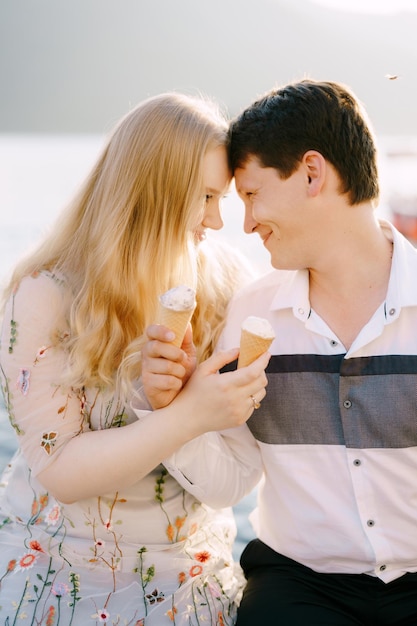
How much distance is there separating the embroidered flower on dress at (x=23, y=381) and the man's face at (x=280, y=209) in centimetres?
98

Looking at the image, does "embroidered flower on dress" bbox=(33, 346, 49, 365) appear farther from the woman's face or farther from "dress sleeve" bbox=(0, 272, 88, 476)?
the woman's face

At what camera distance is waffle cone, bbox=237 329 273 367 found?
2.15m

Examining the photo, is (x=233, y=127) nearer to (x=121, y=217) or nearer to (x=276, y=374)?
(x=121, y=217)

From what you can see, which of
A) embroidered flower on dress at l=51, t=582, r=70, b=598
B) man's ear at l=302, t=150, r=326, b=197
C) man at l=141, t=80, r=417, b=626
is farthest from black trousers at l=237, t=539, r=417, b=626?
man's ear at l=302, t=150, r=326, b=197

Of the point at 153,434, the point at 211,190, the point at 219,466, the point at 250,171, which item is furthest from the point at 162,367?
the point at 250,171

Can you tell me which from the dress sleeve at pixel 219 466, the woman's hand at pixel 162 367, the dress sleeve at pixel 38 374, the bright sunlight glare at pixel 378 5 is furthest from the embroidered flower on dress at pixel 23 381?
the bright sunlight glare at pixel 378 5

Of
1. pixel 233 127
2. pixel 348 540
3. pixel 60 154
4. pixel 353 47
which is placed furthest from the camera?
pixel 60 154

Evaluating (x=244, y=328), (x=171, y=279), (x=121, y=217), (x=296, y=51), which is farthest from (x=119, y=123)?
(x=296, y=51)

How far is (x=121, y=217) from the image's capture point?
259cm

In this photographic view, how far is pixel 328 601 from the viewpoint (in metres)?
2.44

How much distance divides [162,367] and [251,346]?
0.94 feet

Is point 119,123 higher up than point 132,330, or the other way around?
point 119,123

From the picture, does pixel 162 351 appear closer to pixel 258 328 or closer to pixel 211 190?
pixel 258 328

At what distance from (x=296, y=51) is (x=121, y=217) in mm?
7466
